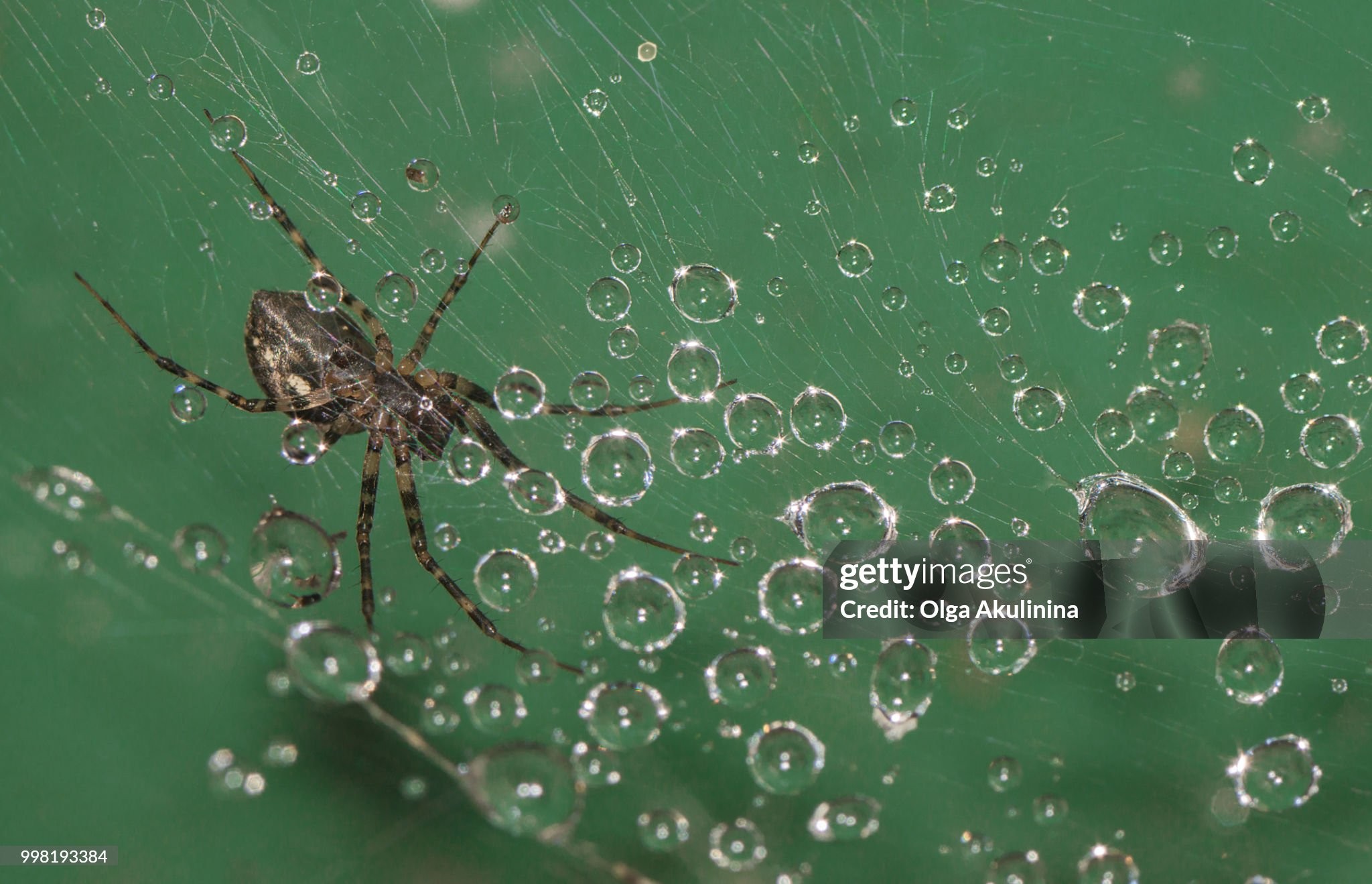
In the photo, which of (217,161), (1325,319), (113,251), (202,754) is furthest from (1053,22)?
(202,754)

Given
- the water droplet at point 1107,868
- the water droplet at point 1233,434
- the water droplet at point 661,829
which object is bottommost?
the water droplet at point 661,829

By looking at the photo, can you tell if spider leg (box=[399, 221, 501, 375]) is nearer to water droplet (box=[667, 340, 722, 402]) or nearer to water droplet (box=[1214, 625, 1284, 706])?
water droplet (box=[667, 340, 722, 402])

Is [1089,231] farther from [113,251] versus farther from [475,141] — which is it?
[113,251]

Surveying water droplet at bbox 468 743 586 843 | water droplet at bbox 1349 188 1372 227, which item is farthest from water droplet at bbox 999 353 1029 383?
water droplet at bbox 468 743 586 843

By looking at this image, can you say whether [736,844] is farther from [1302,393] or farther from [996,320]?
[1302,393]

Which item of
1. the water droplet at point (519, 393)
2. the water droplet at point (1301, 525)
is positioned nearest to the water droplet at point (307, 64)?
the water droplet at point (519, 393)

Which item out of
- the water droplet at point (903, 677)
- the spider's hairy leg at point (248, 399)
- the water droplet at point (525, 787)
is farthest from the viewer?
the spider's hairy leg at point (248, 399)

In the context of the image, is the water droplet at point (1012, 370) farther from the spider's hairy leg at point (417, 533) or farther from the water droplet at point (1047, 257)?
the spider's hairy leg at point (417, 533)
